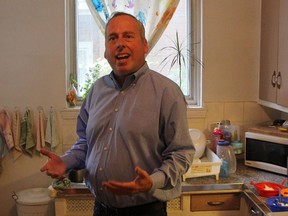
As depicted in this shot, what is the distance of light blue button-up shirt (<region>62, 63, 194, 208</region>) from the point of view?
4.65 feet

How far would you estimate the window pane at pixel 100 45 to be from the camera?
2.75 m

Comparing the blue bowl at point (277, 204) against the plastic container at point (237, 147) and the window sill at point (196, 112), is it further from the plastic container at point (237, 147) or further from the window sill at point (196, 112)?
the window sill at point (196, 112)

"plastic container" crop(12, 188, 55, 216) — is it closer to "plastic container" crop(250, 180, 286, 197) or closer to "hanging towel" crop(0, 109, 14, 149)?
"hanging towel" crop(0, 109, 14, 149)

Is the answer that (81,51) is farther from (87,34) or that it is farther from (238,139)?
(238,139)

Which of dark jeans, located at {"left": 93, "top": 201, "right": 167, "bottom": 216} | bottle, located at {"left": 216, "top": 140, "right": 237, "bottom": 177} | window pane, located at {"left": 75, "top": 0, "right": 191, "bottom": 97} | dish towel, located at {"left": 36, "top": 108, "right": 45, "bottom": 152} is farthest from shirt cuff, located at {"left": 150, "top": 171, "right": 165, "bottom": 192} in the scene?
window pane, located at {"left": 75, "top": 0, "right": 191, "bottom": 97}

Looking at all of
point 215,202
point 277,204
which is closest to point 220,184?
point 215,202

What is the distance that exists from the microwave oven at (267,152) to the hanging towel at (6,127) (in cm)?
156

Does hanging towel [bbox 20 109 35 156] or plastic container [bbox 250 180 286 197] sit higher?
hanging towel [bbox 20 109 35 156]

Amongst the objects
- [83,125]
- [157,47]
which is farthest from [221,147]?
[83,125]

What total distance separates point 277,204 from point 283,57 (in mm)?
878

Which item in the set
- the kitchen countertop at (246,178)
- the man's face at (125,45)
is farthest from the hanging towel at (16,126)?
the man's face at (125,45)

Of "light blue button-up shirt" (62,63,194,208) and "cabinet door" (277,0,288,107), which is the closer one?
"light blue button-up shirt" (62,63,194,208)

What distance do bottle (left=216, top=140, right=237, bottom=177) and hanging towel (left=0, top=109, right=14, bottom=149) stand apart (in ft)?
4.49

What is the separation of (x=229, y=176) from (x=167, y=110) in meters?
1.04
